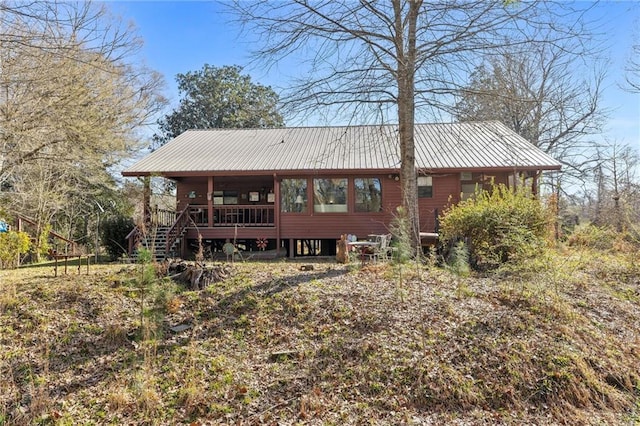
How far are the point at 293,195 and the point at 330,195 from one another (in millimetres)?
1293

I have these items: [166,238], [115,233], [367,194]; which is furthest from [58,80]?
[367,194]

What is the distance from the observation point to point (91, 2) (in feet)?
20.7

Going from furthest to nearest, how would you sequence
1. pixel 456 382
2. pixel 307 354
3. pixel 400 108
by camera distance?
pixel 400 108 → pixel 307 354 → pixel 456 382

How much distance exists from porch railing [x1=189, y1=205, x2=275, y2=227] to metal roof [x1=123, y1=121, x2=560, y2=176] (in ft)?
4.29

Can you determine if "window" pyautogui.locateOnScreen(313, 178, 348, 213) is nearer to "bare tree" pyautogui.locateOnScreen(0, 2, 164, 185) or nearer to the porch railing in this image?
the porch railing

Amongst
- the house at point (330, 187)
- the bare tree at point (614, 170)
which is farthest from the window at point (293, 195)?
the bare tree at point (614, 170)

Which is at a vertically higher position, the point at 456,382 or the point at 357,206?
the point at 357,206

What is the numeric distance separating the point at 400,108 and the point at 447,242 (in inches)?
117

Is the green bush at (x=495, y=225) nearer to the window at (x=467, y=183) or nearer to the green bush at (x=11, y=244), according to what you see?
the window at (x=467, y=183)

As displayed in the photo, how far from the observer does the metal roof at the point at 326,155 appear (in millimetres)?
12242

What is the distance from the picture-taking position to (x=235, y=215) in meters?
13.6

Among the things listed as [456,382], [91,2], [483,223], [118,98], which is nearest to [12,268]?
[91,2]

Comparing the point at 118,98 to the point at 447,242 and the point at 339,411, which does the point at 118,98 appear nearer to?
the point at 447,242

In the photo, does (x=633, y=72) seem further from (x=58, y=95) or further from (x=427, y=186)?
(x=58, y=95)
